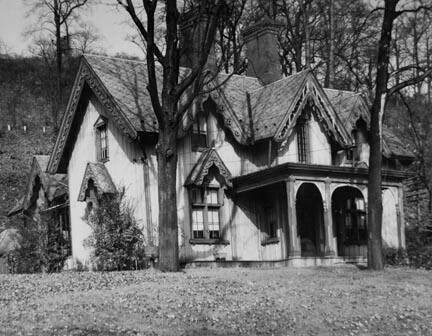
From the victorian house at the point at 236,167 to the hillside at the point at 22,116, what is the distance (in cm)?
1939

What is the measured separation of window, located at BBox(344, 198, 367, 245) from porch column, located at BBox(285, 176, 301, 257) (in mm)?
5266

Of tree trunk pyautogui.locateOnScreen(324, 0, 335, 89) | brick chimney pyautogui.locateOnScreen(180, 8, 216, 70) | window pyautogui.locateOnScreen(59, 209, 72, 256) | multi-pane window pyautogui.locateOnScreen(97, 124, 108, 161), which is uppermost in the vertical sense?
tree trunk pyautogui.locateOnScreen(324, 0, 335, 89)

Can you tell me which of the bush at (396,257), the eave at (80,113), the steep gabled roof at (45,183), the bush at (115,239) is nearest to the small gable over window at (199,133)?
the eave at (80,113)

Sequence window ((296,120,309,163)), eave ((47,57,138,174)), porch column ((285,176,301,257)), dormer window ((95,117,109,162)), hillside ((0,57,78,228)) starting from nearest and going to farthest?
porch column ((285,176,301,257)) < eave ((47,57,138,174)) < dormer window ((95,117,109,162)) < window ((296,120,309,163)) < hillside ((0,57,78,228))

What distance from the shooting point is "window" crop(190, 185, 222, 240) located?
2856 centimetres

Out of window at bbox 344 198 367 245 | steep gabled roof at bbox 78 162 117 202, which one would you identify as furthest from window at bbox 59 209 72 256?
window at bbox 344 198 367 245

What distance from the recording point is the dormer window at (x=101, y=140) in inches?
1193

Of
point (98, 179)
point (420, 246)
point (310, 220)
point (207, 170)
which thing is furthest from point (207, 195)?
point (420, 246)

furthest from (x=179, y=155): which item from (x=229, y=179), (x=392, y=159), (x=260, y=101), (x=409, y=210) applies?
(x=409, y=210)

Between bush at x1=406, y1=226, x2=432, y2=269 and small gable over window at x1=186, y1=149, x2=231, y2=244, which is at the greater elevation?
→ small gable over window at x1=186, y1=149, x2=231, y2=244

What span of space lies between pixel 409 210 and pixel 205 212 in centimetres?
2592

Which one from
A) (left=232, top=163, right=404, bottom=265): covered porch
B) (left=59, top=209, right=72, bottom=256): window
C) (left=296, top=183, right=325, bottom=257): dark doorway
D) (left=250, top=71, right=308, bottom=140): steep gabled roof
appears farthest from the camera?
(left=59, top=209, right=72, bottom=256): window

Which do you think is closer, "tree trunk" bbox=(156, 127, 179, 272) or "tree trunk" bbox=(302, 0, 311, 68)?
"tree trunk" bbox=(156, 127, 179, 272)

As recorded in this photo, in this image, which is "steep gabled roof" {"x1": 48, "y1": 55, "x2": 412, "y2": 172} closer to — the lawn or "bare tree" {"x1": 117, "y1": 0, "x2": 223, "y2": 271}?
"bare tree" {"x1": 117, "y1": 0, "x2": 223, "y2": 271}
